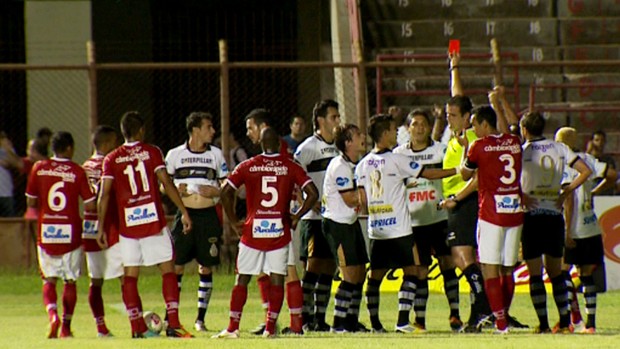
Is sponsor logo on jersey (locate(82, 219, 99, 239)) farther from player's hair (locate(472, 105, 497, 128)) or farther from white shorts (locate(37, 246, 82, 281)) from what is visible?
player's hair (locate(472, 105, 497, 128))

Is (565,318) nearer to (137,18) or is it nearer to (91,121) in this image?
(91,121)

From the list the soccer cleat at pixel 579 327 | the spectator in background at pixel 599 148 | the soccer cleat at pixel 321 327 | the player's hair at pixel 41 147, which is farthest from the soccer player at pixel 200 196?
the spectator in background at pixel 599 148

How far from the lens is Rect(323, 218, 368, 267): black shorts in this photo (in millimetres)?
13352

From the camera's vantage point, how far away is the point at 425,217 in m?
13.9

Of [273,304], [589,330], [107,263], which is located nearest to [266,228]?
[273,304]

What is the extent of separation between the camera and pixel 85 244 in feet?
45.2

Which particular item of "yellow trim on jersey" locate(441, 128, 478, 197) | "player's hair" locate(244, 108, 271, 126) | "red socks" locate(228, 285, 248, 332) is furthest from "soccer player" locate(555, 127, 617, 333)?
"red socks" locate(228, 285, 248, 332)

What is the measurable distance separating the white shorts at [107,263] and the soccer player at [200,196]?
2.95 feet

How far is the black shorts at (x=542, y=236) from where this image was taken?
13.2 metres

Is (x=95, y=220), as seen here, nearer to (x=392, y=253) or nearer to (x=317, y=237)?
(x=317, y=237)

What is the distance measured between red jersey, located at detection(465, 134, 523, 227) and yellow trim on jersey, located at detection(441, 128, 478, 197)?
0.78m

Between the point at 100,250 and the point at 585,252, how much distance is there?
4.65 meters

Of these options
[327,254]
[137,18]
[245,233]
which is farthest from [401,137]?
[137,18]

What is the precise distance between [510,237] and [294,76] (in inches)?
492
